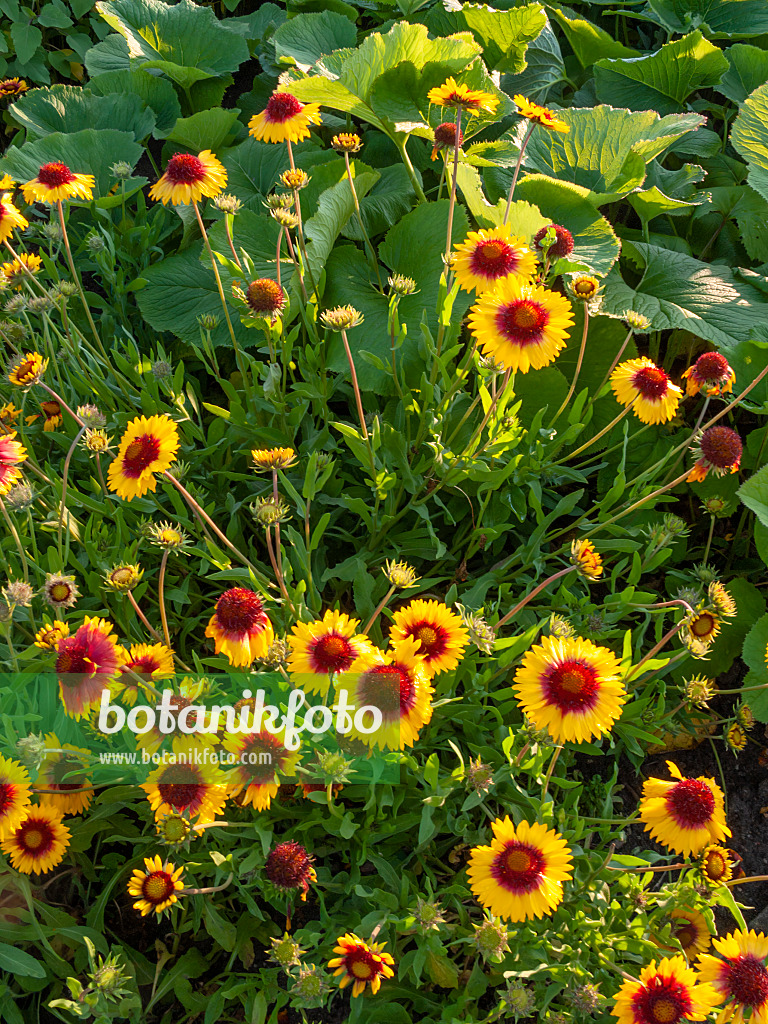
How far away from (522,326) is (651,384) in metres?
0.32

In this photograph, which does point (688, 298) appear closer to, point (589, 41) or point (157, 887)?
point (589, 41)

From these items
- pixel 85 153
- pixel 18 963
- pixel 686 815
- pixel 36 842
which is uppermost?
Answer: pixel 85 153

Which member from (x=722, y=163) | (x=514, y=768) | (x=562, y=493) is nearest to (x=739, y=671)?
(x=562, y=493)

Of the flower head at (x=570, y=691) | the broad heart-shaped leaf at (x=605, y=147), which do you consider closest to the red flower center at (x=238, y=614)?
the flower head at (x=570, y=691)

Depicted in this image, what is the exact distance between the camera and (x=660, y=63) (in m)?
2.35

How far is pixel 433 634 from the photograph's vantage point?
1.22m

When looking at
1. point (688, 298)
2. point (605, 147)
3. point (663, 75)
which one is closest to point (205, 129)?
point (605, 147)

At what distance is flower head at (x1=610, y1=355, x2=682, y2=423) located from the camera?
1.47 metres

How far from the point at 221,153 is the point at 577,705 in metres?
2.14

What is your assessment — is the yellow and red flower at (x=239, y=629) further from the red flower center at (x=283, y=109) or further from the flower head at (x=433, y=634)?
the red flower center at (x=283, y=109)

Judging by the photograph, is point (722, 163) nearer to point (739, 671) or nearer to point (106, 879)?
point (739, 671)

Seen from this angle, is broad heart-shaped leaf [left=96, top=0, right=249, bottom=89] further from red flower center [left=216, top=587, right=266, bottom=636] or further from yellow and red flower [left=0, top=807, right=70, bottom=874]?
yellow and red flower [left=0, top=807, right=70, bottom=874]

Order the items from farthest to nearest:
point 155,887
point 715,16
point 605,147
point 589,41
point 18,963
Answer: point 715,16 → point 589,41 → point 605,147 → point 18,963 → point 155,887

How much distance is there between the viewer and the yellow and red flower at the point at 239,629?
1127 mm
